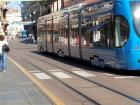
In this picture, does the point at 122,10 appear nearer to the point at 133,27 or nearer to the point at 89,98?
the point at 133,27

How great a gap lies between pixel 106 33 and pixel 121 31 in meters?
1.35

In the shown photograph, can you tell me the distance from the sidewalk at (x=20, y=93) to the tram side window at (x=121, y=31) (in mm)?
3879

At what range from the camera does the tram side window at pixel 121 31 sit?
1944 cm

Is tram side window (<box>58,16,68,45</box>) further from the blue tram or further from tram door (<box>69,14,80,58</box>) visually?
tram door (<box>69,14,80,58</box>)

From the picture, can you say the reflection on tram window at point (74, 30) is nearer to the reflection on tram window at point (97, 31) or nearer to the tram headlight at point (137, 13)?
the reflection on tram window at point (97, 31)

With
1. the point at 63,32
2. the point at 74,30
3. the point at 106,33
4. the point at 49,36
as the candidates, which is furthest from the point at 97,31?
the point at 49,36

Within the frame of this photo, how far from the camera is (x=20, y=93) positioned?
14.1 metres

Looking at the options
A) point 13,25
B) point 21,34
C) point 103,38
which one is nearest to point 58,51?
point 103,38

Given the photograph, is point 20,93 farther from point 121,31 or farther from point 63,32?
point 63,32

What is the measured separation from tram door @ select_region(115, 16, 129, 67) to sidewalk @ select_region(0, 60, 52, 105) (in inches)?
145

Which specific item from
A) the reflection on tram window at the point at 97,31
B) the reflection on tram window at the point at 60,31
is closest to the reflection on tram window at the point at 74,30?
the reflection on tram window at the point at 97,31

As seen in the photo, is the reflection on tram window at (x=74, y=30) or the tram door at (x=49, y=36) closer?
the reflection on tram window at (x=74, y=30)

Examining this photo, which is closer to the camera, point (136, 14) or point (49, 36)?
point (136, 14)

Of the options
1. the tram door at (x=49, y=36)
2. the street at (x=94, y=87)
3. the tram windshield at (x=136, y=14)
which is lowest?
the street at (x=94, y=87)
